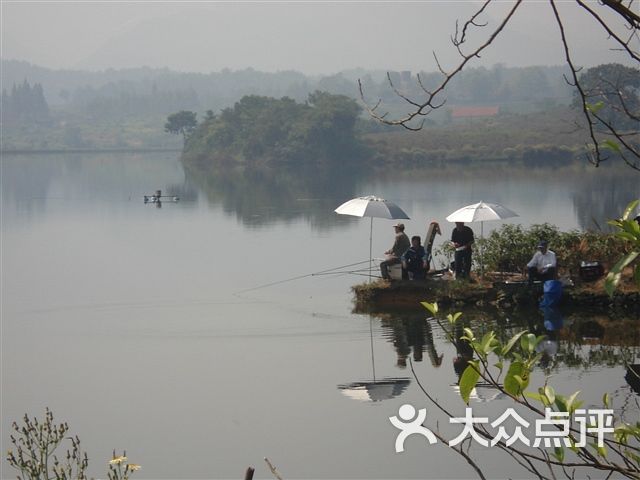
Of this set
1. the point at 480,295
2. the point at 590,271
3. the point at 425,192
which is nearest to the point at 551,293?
the point at 590,271

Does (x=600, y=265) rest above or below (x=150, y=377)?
above

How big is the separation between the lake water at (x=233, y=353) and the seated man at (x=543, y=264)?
0.66 m

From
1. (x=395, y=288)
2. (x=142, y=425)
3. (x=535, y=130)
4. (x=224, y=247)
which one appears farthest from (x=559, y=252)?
(x=535, y=130)

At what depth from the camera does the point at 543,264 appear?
18.2 meters

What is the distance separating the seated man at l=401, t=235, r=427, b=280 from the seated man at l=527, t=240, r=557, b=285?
1757mm

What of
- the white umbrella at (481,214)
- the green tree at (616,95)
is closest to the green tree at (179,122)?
the white umbrella at (481,214)

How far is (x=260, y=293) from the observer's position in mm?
24141

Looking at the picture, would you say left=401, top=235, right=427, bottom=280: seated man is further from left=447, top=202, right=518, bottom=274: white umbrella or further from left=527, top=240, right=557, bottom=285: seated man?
left=527, top=240, right=557, bottom=285: seated man

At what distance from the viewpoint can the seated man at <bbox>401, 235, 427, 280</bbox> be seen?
18916 millimetres

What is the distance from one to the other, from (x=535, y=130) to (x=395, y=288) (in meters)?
102

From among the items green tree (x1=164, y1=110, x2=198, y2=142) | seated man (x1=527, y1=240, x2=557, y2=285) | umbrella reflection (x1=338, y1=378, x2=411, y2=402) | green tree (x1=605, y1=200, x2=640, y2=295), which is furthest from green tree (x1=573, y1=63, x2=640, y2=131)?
green tree (x1=164, y1=110, x2=198, y2=142)

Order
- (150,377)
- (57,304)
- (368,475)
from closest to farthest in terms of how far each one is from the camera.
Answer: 1. (368,475)
2. (150,377)
3. (57,304)

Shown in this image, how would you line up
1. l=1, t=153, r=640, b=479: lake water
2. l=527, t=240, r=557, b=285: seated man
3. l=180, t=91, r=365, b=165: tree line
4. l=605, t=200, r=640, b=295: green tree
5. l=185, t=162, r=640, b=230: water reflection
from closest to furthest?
l=605, t=200, r=640, b=295: green tree < l=1, t=153, r=640, b=479: lake water < l=527, t=240, r=557, b=285: seated man < l=185, t=162, r=640, b=230: water reflection < l=180, t=91, r=365, b=165: tree line

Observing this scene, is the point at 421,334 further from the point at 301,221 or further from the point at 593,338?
the point at 301,221
